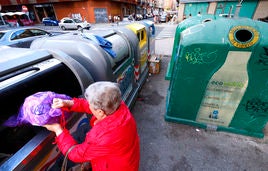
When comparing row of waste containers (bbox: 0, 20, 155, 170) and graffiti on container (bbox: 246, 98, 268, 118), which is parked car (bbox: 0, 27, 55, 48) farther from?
graffiti on container (bbox: 246, 98, 268, 118)

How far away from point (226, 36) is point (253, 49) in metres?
0.39

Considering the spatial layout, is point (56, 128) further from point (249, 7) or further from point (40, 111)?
point (249, 7)

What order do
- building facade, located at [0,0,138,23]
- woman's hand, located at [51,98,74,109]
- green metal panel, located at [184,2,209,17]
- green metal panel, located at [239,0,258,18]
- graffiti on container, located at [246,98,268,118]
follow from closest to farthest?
woman's hand, located at [51,98,74,109], graffiti on container, located at [246,98,268,118], green metal panel, located at [239,0,258,18], green metal panel, located at [184,2,209,17], building facade, located at [0,0,138,23]

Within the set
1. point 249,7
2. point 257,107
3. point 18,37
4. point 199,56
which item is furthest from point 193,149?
point 249,7

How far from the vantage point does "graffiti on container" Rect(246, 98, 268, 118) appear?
230cm

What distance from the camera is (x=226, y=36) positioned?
2.01 metres

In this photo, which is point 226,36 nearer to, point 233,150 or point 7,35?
point 233,150

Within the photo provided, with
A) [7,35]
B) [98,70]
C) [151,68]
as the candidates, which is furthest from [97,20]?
[98,70]

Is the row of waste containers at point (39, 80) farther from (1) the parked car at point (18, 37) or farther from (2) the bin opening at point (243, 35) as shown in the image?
(1) the parked car at point (18, 37)

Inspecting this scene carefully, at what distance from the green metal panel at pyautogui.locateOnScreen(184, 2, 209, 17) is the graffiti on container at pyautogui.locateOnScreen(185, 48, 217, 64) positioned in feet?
69.1

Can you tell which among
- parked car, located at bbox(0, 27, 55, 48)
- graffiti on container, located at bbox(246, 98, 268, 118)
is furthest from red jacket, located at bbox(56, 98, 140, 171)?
parked car, located at bbox(0, 27, 55, 48)

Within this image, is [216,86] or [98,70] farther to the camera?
[216,86]

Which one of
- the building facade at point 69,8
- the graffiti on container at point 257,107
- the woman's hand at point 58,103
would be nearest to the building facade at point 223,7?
the graffiti on container at point 257,107

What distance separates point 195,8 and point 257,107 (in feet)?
72.0
